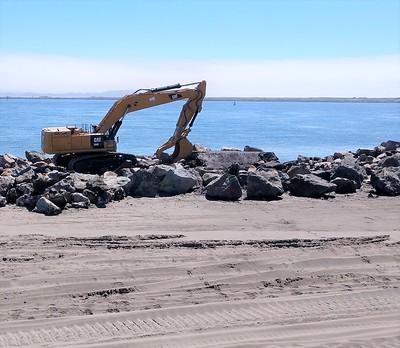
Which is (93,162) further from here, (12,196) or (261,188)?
(261,188)

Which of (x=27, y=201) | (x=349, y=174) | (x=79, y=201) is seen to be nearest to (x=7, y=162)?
(x=27, y=201)

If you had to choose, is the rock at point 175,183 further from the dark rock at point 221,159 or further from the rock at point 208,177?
the dark rock at point 221,159

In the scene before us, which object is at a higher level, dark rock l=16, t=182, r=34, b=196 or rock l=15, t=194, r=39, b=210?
dark rock l=16, t=182, r=34, b=196

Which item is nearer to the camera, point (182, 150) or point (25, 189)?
point (25, 189)

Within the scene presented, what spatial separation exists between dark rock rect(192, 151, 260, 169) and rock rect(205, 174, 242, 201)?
4.14 m

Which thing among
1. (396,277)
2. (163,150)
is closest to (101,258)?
(396,277)

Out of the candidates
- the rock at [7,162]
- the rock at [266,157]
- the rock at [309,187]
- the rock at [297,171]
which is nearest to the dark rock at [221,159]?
the rock at [266,157]

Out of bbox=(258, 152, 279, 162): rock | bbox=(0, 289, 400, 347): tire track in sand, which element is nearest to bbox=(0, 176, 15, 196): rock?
bbox=(0, 289, 400, 347): tire track in sand

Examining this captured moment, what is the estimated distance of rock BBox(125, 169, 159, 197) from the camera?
13570 mm

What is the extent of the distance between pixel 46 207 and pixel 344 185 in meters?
6.25

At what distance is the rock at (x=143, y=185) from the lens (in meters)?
13.6

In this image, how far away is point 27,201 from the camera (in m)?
12.0

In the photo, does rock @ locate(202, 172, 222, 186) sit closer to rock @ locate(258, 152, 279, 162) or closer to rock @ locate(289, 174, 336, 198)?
→ rock @ locate(289, 174, 336, 198)

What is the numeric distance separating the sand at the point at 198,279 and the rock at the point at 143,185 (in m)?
1.86
